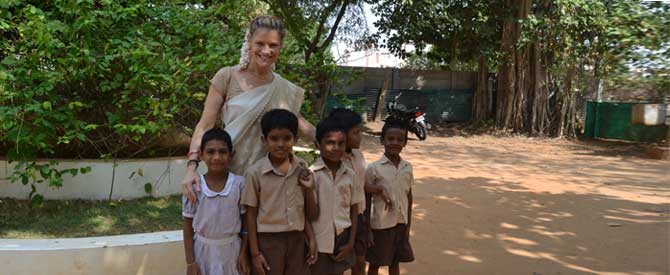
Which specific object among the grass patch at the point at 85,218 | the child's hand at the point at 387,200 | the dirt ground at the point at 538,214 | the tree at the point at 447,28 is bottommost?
the dirt ground at the point at 538,214

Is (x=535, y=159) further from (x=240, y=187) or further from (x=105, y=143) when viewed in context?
(x=240, y=187)

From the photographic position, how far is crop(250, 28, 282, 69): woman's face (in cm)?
229

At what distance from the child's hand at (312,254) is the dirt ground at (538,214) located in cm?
157

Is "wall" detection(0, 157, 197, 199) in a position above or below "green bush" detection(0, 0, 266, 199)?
below

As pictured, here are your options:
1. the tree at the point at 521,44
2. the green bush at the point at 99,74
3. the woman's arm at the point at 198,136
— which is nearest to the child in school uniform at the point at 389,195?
the woman's arm at the point at 198,136

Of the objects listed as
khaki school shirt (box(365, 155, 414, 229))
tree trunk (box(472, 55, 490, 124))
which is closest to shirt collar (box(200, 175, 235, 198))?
khaki school shirt (box(365, 155, 414, 229))

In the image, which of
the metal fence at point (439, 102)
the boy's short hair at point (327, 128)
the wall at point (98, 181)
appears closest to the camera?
the boy's short hair at point (327, 128)

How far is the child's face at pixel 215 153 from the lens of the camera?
7.62ft

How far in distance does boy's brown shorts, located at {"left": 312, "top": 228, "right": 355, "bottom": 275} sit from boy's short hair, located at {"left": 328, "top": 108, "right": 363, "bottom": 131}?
51 cm

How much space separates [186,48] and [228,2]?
0.60 m

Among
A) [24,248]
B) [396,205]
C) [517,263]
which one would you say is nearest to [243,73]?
[396,205]

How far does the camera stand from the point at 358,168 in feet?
9.08

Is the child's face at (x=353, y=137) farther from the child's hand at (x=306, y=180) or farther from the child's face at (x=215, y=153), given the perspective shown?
the child's face at (x=215, y=153)

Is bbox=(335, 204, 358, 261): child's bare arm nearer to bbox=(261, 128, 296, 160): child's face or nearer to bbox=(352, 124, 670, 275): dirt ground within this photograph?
bbox=(261, 128, 296, 160): child's face
